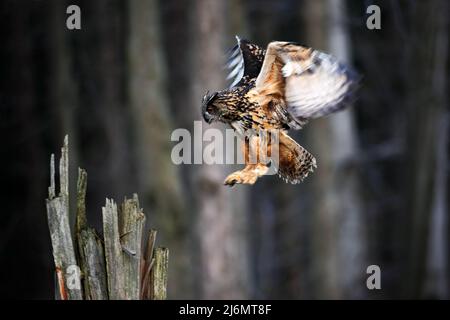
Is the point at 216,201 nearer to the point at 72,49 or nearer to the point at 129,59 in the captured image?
the point at 129,59

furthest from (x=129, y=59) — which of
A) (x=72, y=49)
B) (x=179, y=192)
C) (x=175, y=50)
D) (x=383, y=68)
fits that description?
(x=383, y=68)

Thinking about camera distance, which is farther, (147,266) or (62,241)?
(147,266)

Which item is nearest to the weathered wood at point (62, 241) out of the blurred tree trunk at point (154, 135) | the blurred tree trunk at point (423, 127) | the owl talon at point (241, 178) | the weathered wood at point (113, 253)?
the weathered wood at point (113, 253)

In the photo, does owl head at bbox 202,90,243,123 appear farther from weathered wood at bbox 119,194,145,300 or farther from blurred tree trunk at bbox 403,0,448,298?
blurred tree trunk at bbox 403,0,448,298

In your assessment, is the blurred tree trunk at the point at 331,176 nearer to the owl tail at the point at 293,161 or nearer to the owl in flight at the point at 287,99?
the owl in flight at the point at 287,99

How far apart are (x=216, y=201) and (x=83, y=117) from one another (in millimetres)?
7973

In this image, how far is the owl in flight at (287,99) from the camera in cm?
493

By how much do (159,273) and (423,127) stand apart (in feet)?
27.4

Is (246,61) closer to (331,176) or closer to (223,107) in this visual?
(223,107)

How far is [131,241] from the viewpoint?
4738mm

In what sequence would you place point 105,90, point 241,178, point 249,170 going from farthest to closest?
point 105,90
point 249,170
point 241,178

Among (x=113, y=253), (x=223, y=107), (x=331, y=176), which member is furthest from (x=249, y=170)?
(x=331, y=176)

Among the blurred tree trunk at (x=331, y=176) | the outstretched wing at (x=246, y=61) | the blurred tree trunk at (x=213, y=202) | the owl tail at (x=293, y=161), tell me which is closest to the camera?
the owl tail at (x=293, y=161)

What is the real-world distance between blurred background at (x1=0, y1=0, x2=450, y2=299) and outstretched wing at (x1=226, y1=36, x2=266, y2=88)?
3079mm
